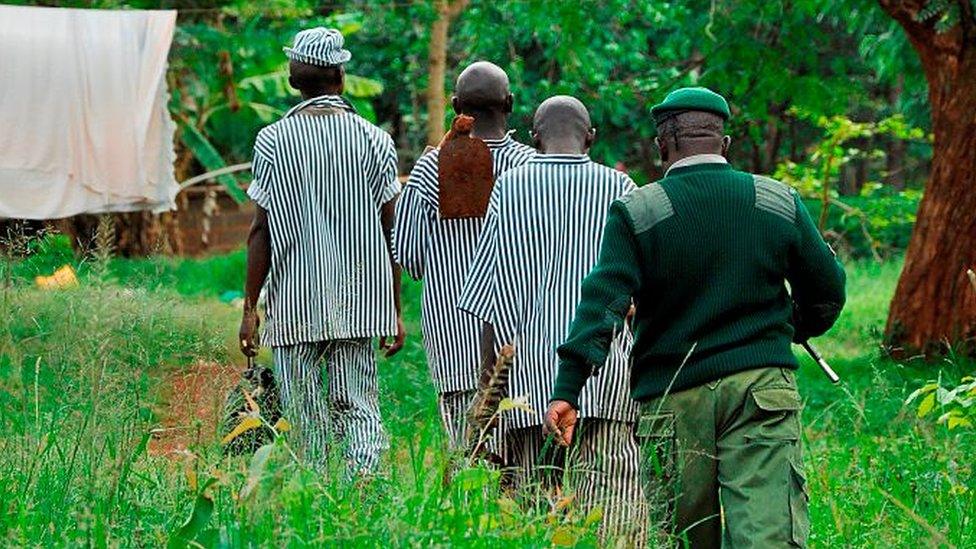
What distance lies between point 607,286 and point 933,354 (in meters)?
7.96

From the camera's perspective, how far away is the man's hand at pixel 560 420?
15.4 ft

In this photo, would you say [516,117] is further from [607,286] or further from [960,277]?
[607,286]

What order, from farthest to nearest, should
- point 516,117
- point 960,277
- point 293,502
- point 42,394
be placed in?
point 516,117
point 960,277
point 42,394
point 293,502

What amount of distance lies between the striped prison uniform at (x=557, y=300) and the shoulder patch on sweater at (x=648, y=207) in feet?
1.96

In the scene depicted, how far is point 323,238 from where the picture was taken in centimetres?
641

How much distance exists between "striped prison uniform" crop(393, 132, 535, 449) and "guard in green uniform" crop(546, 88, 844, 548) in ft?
4.79

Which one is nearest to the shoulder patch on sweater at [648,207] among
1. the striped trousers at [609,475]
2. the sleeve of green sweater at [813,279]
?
the sleeve of green sweater at [813,279]

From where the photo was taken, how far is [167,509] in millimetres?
4465

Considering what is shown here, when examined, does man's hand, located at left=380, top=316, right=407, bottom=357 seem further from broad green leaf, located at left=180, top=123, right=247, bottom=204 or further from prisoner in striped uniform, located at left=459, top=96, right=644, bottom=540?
broad green leaf, located at left=180, top=123, right=247, bottom=204

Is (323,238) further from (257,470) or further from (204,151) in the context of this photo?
(204,151)

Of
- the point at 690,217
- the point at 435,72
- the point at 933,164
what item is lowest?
the point at 690,217

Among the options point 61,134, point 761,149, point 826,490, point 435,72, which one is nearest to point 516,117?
point 761,149

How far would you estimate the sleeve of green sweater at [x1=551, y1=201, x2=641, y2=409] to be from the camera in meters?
4.61

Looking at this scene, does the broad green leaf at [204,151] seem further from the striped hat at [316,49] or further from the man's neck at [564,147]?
the man's neck at [564,147]
